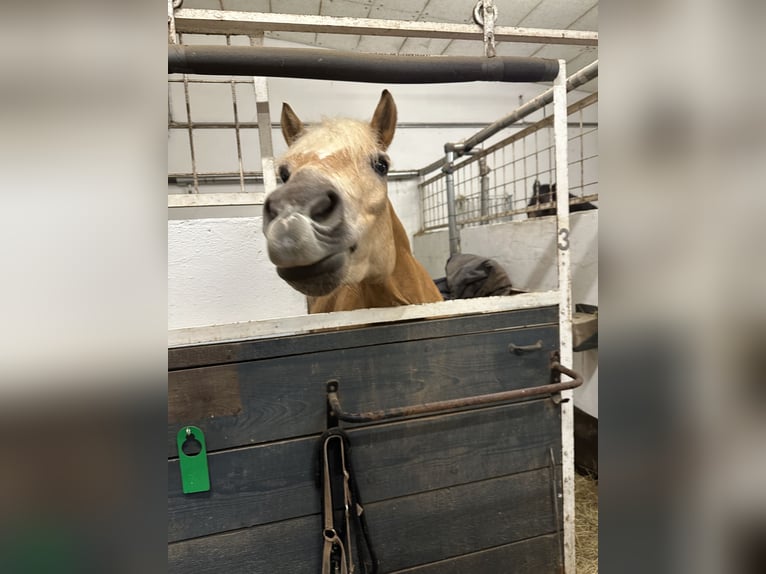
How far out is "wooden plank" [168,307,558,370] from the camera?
2.81 feet

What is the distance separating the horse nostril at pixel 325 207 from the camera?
68 centimetres


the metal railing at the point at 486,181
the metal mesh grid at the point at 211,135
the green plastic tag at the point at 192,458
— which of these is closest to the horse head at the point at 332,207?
the green plastic tag at the point at 192,458

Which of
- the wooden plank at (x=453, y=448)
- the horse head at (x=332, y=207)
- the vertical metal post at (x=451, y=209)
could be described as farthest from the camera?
the vertical metal post at (x=451, y=209)

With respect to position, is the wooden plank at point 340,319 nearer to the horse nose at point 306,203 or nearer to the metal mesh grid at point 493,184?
the horse nose at point 306,203

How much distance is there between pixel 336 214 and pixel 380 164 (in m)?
0.32

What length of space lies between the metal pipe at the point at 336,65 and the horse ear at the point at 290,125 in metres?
0.15

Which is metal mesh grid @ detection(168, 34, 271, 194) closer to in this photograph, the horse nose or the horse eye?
the horse eye

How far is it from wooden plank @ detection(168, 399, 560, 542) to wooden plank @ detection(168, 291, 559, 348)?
0.90ft

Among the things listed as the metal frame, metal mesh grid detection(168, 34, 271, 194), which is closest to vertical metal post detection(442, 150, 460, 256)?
the metal frame

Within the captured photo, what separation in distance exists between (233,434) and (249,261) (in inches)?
17.5
